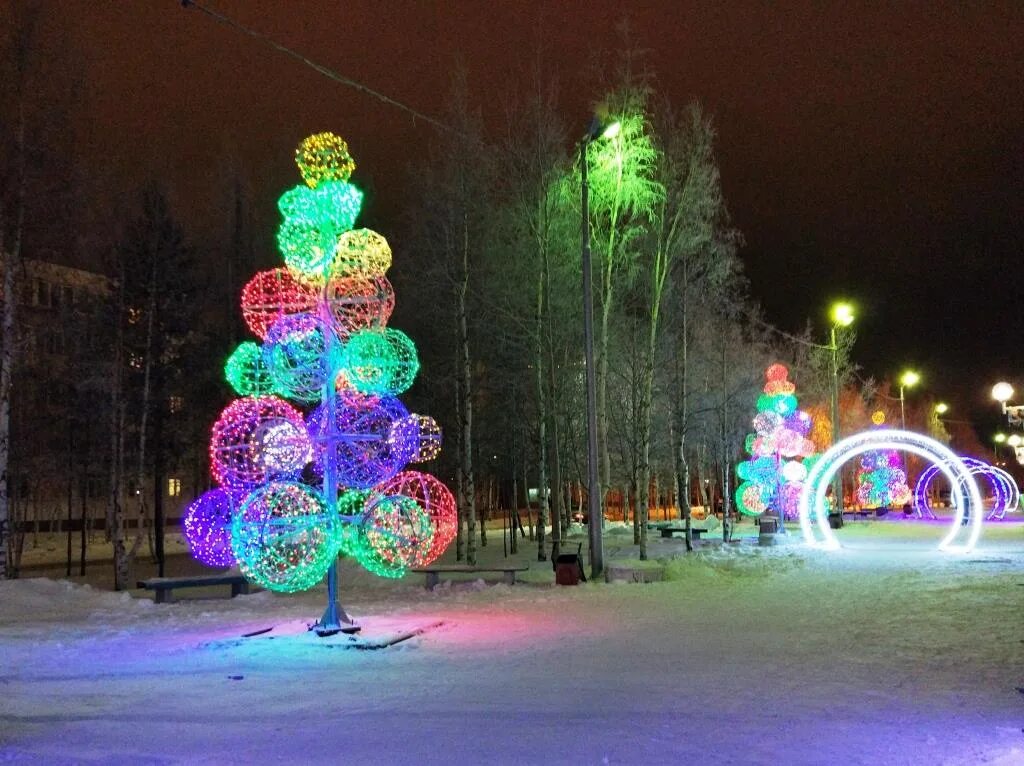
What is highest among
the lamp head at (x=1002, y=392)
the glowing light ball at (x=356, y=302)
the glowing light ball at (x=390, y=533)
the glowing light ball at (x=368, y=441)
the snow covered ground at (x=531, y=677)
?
the lamp head at (x=1002, y=392)

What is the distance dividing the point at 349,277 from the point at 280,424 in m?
2.13

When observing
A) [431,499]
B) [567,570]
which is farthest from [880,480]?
[431,499]

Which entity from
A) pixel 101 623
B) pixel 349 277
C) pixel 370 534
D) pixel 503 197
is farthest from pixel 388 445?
pixel 503 197

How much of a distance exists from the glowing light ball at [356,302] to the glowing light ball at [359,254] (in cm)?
9

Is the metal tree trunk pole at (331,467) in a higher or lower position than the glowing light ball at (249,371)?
lower

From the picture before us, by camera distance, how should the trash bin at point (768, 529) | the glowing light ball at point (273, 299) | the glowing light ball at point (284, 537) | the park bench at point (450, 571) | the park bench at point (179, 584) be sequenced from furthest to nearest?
1. the trash bin at point (768, 529)
2. the park bench at point (450, 571)
3. the park bench at point (179, 584)
4. the glowing light ball at point (273, 299)
5. the glowing light ball at point (284, 537)

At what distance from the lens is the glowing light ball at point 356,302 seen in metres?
12.2

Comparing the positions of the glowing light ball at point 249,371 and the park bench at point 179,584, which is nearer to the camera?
the glowing light ball at point 249,371

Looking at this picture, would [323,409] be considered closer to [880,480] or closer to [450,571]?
[450,571]

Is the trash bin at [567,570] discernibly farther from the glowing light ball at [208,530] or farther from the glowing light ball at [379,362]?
the glowing light ball at [379,362]

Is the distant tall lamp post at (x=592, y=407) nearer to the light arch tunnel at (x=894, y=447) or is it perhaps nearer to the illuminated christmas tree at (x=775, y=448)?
the light arch tunnel at (x=894, y=447)

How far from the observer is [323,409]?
40.6 ft

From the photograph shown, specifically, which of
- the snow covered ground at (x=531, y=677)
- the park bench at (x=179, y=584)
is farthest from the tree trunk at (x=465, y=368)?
the park bench at (x=179, y=584)

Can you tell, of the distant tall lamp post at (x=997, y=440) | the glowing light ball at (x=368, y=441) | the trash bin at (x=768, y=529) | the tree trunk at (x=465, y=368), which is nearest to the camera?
the glowing light ball at (x=368, y=441)
